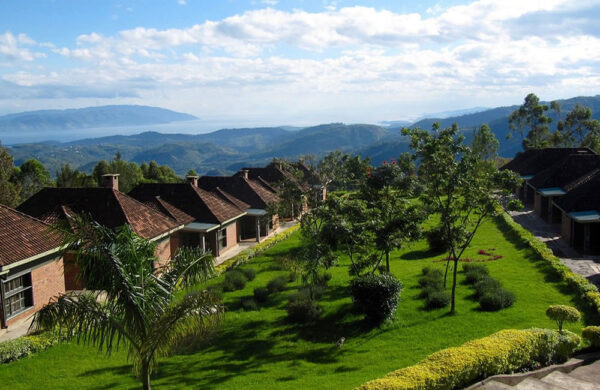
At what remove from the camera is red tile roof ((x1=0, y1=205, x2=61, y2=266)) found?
1844 centimetres

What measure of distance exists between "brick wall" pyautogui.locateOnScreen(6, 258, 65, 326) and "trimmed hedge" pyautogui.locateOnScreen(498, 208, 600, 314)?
740 inches

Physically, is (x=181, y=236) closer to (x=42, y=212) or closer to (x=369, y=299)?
(x=42, y=212)

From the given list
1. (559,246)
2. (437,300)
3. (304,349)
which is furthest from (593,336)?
(559,246)

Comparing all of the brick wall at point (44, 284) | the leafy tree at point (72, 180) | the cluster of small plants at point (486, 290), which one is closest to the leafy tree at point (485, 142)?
the cluster of small plants at point (486, 290)

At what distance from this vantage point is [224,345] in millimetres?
16266

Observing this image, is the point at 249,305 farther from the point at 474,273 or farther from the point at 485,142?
the point at 485,142

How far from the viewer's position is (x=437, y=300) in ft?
59.8

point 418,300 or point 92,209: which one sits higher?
point 92,209

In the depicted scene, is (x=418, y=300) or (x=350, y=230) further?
(x=418, y=300)

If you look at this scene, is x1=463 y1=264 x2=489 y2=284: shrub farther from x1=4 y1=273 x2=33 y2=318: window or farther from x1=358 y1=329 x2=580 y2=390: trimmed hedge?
x1=4 y1=273 x2=33 y2=318: window

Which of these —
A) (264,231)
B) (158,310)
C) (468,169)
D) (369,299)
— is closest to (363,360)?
(369,299)

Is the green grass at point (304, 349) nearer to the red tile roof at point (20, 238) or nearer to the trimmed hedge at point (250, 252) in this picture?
the red tile roof at point (20, 238)

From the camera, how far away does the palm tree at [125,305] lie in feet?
32.9

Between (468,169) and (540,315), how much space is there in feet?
18.4
